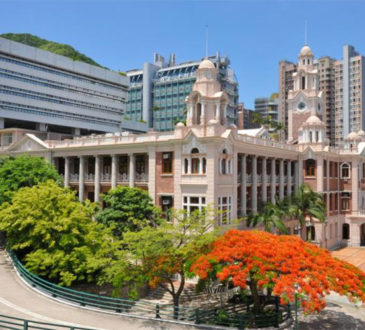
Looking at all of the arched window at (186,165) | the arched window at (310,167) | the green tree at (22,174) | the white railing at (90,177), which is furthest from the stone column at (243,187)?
the green tree at (22,174)

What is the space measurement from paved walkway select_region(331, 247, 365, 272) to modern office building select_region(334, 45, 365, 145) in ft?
290

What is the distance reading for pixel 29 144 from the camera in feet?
174

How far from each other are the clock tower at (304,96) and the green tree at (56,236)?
41.8 m

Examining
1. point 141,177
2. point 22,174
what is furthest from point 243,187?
point 22,174

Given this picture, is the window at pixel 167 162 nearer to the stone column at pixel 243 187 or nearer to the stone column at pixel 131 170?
the stone column at pixel 131 170

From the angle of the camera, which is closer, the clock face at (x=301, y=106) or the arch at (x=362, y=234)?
the arch at (x=362, y=234)

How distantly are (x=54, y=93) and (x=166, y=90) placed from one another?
208 feet

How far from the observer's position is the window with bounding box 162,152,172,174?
39734mm

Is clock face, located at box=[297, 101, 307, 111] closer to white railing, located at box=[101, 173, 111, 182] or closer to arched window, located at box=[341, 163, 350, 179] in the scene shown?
arched window, located at box=[341, 163, 350, 179]

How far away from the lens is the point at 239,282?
2194cm

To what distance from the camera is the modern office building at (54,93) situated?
78750 millimetres

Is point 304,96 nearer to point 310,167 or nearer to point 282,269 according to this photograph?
point 310,167

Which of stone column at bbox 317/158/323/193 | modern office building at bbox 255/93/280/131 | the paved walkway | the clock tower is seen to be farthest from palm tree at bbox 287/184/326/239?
modern office building at bbox 255/93/280/131

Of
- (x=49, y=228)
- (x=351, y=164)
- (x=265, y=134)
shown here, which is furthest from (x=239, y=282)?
(x=351, y=164)
